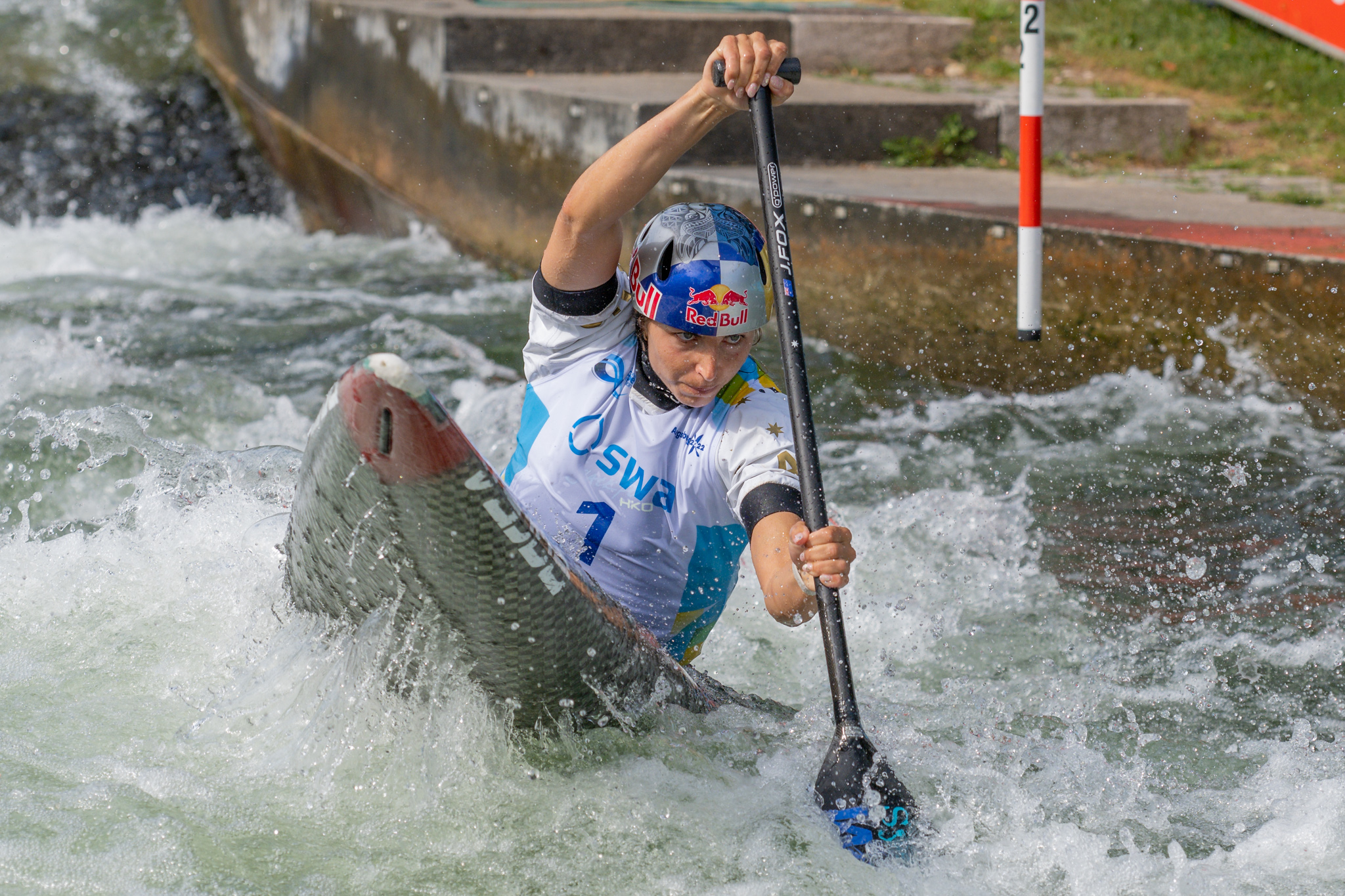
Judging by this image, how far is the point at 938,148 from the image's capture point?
27.7 feet

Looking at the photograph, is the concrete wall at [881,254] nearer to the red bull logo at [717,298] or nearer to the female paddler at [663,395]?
the female paddler at [663,395]

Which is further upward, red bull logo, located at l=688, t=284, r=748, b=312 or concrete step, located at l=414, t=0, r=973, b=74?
concrete step, located at l=414, t=0, r=973, b=74

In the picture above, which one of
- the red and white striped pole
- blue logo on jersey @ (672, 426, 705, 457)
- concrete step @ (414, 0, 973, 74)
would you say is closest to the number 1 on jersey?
blue logo on jersey @ (672, 426, 705, 457)

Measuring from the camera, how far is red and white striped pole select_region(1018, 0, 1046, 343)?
4.48 metres

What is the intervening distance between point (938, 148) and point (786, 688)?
5248mm

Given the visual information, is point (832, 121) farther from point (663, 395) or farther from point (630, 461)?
point (630, 461)

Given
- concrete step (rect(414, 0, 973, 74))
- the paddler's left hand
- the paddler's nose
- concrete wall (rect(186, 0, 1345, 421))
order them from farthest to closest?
concrete step (rect(414, 0, 973, 74)) < concrete wall (rect(186, 0, 1345, 421)) < the paddler's nose < the paddler's left hand

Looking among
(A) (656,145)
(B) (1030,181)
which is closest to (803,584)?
(A) (656,145)

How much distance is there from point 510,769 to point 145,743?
3.01ft

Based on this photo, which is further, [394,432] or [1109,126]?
[1109,126]

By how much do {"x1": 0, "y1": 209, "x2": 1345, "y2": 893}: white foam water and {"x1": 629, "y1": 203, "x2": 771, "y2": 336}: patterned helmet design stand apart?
995 millimetres

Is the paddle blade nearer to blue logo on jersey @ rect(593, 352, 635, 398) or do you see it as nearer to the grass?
blue logo on jersey @ rect(593, 352, 635, 398)

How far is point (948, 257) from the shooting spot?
21.6 feet

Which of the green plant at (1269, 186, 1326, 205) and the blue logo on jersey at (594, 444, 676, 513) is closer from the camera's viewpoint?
the blue logo on jersey at (594, 444, 676, 513)
